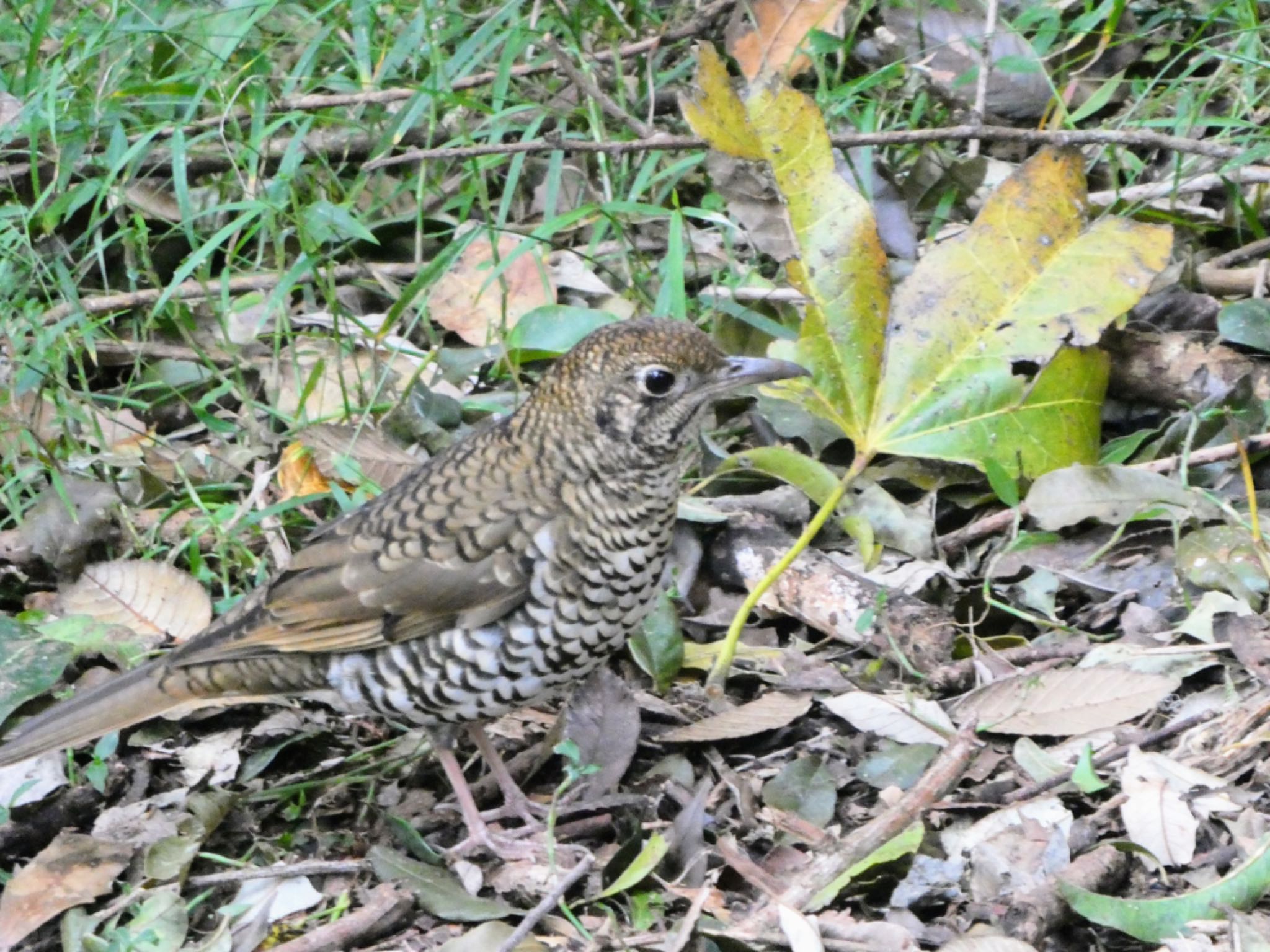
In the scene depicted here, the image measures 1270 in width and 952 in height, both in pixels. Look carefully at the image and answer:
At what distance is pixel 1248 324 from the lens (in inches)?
187

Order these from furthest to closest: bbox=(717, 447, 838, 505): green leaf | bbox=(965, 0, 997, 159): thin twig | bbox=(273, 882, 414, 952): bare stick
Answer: bbox=(965, 0, 997, 159): thin twig
bbox=(717, 447, 838, 505): green leaf
bbox=(273, 882, 414, 952): bare stick

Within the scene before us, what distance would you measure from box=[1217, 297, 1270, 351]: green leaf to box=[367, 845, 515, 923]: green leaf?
8.48ft

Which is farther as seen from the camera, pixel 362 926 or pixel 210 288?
pixel 210 288

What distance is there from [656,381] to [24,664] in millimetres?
1925

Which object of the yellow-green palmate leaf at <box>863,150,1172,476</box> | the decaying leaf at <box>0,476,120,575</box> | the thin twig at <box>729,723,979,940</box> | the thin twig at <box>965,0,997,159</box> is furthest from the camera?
the thin twig at <box>965,0,997,159</box>

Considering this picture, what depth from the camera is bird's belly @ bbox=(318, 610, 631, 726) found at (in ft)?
12.6

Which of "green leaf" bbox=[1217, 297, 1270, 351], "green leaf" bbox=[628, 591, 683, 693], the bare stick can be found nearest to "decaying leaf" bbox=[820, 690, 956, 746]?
"green leaf" bbox=[628, 591, 683, 693]

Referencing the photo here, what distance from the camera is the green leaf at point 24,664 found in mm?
4402

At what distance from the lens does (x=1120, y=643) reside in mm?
4098

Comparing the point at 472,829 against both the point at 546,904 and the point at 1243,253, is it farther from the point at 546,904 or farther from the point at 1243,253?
the point at 1243,253

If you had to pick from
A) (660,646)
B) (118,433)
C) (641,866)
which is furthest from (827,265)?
(118,433)

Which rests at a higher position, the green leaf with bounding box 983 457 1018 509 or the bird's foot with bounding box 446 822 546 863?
the green leaf with bounding box 983 457 1018 509

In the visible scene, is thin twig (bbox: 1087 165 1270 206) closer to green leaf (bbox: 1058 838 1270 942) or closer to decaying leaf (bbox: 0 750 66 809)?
green leaf (bbox: 1058 838 1270 942)

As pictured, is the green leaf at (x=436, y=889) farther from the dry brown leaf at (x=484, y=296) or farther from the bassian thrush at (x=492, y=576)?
the dry brown leaf at (x=484, y=296)
